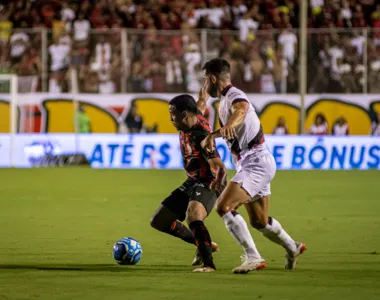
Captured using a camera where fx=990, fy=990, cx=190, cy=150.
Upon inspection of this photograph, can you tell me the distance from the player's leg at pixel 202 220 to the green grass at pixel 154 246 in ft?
0.56

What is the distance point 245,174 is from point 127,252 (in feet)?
4.64

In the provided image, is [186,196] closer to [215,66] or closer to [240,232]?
[240,232]

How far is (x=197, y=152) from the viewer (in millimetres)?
9625

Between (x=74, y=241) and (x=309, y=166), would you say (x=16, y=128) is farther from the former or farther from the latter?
(x=74, y=241)

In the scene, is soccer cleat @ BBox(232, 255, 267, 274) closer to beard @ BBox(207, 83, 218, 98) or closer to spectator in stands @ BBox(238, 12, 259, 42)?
beard @ BBox(207, 83, 218, 98)

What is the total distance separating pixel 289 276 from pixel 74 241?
147 inches

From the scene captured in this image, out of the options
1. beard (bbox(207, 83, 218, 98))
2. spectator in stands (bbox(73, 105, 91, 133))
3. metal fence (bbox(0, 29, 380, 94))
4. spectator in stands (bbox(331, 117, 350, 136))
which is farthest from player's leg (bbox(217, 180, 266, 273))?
spectator in stands (bbox(73, 105, 91, 133))

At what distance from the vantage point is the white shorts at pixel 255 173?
29.2 feet

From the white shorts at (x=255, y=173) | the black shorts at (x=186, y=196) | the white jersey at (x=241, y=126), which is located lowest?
the black shorts at (x=186, y=196)

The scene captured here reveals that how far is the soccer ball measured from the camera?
947cm

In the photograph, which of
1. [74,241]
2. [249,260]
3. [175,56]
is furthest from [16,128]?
[249,260]

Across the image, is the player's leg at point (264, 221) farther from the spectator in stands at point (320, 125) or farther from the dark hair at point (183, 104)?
the spectator in stands at point (320, 125)

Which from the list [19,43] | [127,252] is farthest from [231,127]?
[19,43]

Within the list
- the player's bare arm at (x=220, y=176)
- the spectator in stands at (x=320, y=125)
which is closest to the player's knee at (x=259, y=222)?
the player's bare arm at (x=220, y=176)
